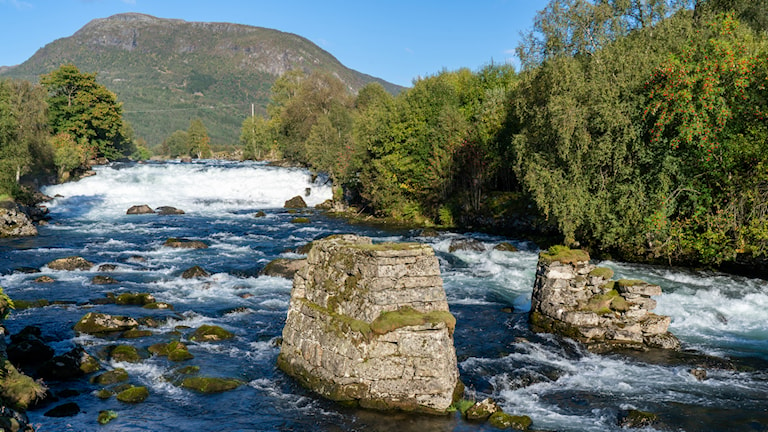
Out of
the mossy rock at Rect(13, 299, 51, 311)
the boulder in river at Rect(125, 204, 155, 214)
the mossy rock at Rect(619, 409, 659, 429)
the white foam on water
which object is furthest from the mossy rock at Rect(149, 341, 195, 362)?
the boulder in river at Rect(125, 204, 155, 214)

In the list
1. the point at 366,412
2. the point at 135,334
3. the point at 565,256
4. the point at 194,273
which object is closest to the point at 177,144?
the point at 194,273

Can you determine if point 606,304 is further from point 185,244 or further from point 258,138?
point 258,138

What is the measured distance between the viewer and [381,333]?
12.7m

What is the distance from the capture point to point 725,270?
26.4m

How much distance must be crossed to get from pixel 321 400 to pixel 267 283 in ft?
42.4

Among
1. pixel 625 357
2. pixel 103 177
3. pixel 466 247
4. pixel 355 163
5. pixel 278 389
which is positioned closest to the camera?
pixel 278 389

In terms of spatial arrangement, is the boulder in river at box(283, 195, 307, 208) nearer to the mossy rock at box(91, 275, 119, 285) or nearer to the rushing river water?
the rushing river water

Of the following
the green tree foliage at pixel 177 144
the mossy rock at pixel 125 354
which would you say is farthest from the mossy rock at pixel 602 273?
the green tree foliage at pixel 177 144

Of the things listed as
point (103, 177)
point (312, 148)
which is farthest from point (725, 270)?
point (103, 177)

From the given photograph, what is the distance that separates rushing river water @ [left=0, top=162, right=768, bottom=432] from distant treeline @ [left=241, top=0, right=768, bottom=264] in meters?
2.79

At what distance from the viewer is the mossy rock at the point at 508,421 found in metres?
12.2

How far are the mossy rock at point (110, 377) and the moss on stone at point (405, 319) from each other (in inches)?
289

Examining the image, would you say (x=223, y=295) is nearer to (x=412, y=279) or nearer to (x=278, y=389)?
(x=278, y=389)

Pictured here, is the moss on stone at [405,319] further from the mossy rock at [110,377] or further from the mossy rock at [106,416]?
the mossy rock at [110,377]
